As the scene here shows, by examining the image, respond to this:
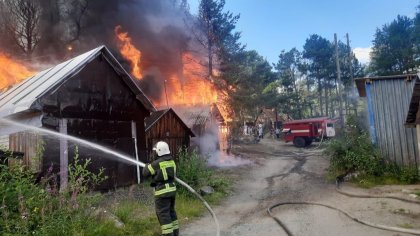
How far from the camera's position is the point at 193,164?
40.9ft

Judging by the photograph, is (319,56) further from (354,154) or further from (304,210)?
(304,210)

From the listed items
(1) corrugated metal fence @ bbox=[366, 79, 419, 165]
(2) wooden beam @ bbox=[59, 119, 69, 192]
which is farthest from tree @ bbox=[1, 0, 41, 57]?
(1) corrugated metal fence @ bbox=[366, 79, 419, 165]

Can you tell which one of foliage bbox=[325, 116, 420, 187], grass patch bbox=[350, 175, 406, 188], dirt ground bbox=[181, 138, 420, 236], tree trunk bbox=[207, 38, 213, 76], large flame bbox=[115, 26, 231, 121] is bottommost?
dirt ground bbox=[181, 138, 420, 236]

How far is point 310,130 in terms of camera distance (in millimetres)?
31062

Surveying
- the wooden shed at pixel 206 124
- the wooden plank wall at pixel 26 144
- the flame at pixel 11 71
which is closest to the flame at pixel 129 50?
the wooden shed at pixel 206 124

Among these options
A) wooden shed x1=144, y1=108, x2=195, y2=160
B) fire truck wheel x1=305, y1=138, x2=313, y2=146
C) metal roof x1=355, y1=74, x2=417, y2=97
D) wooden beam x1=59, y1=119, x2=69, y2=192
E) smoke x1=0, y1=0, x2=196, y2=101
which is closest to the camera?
wooden beam x1=59, y1=119, x2=69, y2=192

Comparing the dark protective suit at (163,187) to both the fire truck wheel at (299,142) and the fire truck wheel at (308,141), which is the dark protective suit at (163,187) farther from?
the fire truck wheel at (308,141)

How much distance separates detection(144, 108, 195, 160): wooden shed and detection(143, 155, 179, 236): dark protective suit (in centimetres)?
1032

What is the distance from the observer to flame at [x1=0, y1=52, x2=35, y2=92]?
75.2ft

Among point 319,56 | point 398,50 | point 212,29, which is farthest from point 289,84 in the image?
point 212,29

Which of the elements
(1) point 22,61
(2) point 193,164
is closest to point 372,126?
(2) point 193,164

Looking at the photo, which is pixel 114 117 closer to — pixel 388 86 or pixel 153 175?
pixel 153 175

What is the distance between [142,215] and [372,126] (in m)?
10.4

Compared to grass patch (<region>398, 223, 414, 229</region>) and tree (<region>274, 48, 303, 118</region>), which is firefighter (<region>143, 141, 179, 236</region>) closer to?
grass patch (<region>398, 223, 414, 229</region>)
